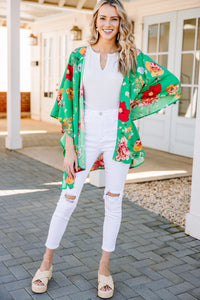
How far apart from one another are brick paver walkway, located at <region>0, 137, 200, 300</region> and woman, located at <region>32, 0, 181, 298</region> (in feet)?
0.52

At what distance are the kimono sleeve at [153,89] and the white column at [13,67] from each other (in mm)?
4641

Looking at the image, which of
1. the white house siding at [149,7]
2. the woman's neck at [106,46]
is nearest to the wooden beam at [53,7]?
the white house siding at [149,7]

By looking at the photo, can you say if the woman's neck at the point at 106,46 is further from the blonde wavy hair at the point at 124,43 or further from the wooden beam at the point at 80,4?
the wooden beam at the point at 80,4

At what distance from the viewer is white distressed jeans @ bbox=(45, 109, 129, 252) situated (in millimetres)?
2211

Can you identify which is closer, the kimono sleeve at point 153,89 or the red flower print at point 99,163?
the kimono sleeve at point 153,89

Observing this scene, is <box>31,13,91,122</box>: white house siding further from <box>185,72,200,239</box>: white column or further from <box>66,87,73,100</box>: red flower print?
<box>66,87,73,100</box>: red flower print

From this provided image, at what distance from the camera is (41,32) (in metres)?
11.2

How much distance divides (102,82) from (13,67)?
15.9 feet

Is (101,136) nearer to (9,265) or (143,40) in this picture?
(9,265)

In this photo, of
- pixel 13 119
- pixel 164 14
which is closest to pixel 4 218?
pixel 13 119

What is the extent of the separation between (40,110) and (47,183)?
701 cm

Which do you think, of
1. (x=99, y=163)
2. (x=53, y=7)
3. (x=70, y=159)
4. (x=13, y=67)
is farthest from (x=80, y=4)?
(x=70, y=159)

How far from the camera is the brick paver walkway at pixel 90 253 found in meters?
2.42

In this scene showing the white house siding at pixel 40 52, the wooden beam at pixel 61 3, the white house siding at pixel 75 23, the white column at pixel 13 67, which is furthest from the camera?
the white house siding at pixel 40 52
